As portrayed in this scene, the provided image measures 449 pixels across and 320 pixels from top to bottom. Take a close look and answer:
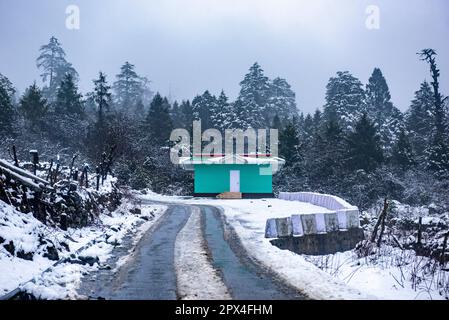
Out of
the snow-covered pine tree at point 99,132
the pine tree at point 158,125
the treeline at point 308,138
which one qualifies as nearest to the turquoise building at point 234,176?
the treeline at point 308,138

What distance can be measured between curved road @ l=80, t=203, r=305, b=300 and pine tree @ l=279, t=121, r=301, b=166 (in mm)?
30907

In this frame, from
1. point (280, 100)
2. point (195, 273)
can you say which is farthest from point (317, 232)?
point (280, 100)

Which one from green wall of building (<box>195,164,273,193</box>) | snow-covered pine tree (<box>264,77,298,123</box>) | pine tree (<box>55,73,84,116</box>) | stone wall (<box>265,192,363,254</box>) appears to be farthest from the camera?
snow-covered pine tree (<box>264,77,298,123</box>)

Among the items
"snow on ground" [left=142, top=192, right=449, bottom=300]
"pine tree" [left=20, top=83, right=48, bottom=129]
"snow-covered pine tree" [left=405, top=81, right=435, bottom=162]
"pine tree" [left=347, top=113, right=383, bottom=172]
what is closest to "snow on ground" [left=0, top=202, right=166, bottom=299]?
"snow on ground" [left=142, top=192, right=449, bottom=300]

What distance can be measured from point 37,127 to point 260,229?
37.5 m

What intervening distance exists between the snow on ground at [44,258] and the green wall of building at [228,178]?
75.4 ft

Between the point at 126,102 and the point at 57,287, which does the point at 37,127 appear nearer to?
the point at 126,102

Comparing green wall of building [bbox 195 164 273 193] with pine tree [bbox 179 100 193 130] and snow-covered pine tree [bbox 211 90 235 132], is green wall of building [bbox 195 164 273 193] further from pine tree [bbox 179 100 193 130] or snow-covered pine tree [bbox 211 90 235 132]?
pine tree [bbox 179 100 193 130]

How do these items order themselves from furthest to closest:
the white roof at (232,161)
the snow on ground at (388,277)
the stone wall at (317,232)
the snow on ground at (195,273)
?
the white roof at (232,161) < the stone wall at (317,232) < the snow on ground at (388,277) < the snow on ground at (195,273)

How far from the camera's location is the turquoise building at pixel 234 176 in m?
35.2

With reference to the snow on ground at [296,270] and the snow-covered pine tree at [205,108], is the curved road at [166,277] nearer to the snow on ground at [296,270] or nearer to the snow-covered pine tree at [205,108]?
the snow on ground at [296,270]

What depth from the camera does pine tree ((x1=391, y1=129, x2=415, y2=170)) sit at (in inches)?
1527

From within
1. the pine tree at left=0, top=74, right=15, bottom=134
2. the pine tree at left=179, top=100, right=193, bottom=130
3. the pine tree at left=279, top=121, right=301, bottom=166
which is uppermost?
the pine tree at left=179, top=100, right=193, bottom=130

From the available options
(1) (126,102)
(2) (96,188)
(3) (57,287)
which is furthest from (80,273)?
(1) (126,102)
